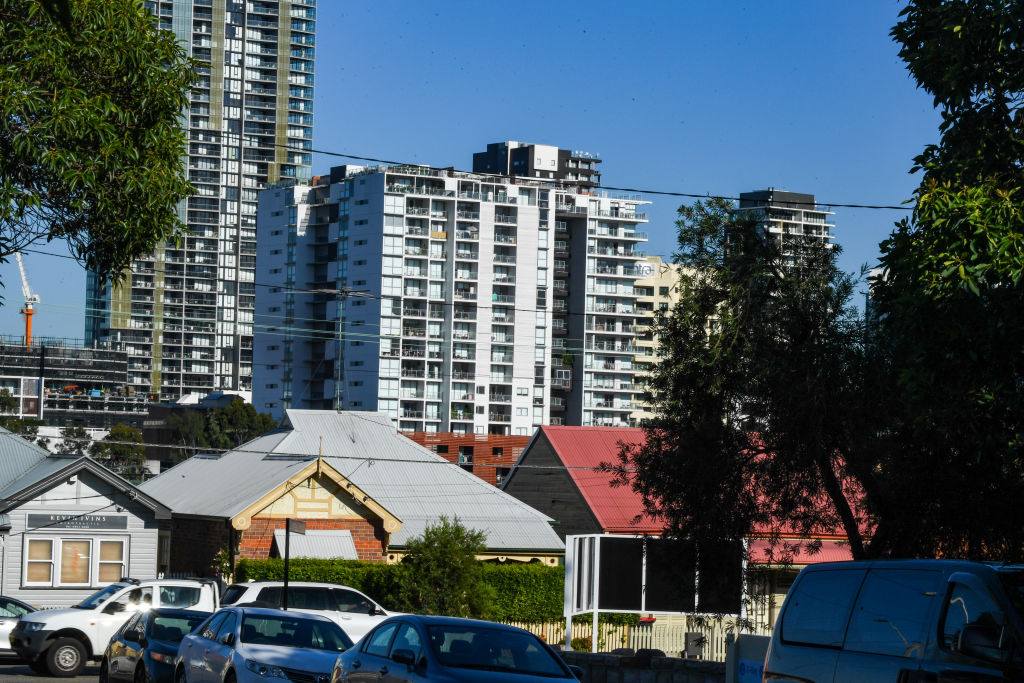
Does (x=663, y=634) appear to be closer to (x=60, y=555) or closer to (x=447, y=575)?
(x=447, y=575)

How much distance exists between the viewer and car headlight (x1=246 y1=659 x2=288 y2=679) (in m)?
14.9

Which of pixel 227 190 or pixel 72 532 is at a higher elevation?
pixel 227 190

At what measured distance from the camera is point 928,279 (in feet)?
38.5

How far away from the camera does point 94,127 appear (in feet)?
37.3

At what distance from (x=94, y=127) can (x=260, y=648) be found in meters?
6.89

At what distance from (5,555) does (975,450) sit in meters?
31.9

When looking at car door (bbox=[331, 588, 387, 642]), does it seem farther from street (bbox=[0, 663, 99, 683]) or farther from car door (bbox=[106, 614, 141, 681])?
street (bbox=[0, 663, 99, 683])

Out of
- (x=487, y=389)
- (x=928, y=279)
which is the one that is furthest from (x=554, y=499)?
(x=487, y=389)

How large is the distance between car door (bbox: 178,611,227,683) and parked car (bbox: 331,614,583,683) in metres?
3.67

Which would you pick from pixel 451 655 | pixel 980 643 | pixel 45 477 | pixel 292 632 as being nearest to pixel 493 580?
pixel 45 477

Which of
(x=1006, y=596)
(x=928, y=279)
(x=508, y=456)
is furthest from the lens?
(x=508, y=456)

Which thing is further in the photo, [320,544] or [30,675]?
[320,544]

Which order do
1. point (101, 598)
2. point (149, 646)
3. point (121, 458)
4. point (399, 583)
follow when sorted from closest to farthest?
point (149, 646)
point (101, 598)
point (399, 583)
point (121, 458)

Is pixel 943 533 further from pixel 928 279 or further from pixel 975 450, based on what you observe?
pixel 928 279
